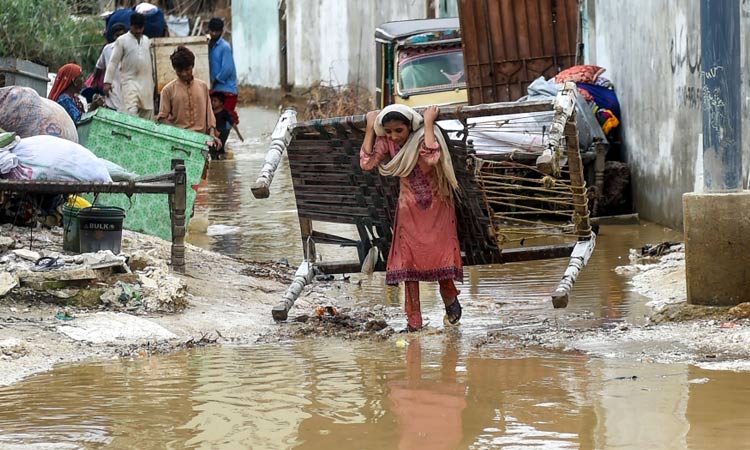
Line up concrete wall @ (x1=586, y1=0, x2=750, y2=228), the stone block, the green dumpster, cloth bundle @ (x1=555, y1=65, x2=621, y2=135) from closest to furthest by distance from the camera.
→ 1. the stone block
2. the green dumpster
3. concrete wall @ (x1=586, y1=0, x2=750, y2=228)
4. cloth bundle @ (x1=555, y1=65, x2=621, y2=135)

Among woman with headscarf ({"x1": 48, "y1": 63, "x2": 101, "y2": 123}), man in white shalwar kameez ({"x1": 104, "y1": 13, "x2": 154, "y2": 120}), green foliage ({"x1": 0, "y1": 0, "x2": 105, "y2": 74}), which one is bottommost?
woman with headscarf ({"x1": 48, "y1": 63, "x2": 101, "y2": 123})

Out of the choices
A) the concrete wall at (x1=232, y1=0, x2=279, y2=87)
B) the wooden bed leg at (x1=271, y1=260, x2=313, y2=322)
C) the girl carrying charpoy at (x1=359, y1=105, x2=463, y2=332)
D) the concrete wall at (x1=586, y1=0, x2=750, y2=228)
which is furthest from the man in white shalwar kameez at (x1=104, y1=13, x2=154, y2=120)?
the concrete wall at (x1=232, y1=0, x2=279, y2=87)

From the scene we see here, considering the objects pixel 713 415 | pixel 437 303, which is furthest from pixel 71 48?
pixel 713 415

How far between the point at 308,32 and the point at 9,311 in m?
19.2

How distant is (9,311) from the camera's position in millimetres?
6684

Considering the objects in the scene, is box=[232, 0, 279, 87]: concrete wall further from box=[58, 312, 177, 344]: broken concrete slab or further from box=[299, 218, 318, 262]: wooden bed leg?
box=[58, 312, 177, 344]: broken concrete slab

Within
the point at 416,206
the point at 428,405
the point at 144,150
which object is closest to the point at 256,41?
the point at 144,150

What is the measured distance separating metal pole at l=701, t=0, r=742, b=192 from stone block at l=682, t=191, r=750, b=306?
14 centimetres

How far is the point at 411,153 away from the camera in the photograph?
660cm

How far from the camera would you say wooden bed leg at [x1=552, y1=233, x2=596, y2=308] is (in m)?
6.54

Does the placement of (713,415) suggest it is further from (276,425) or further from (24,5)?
(24,5)

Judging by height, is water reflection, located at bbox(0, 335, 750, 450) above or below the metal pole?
below

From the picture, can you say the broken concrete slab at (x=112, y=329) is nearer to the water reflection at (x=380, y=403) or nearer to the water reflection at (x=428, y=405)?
the water reflection at (x=380, y=403)

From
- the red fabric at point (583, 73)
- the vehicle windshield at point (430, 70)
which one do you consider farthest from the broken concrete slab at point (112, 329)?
the vehicle windshield at point (430, 70)
